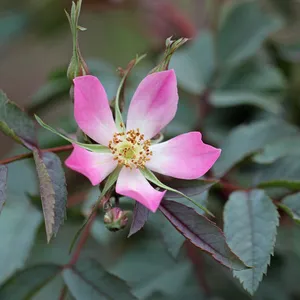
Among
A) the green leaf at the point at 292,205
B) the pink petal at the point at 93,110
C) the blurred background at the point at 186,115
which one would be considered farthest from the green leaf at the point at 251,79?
the pink petal at the point at 93,110

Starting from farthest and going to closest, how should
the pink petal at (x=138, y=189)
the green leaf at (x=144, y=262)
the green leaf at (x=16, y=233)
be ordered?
the green leaf at (x=144, y=262)
the green leaf at (x=16, y=233)
the pink petal at (x=138, y=189)

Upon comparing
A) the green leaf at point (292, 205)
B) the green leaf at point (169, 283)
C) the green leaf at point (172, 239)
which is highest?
the green leaf at point (172, 239)

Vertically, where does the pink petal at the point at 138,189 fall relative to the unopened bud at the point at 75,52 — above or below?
below

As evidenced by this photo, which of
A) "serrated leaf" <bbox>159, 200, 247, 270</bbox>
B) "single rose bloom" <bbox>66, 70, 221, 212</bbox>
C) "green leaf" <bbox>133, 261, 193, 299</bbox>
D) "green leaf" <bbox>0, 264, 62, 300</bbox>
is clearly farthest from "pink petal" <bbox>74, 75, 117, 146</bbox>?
"green leaf" <bbox>133, 261, 193, 299</bbox>

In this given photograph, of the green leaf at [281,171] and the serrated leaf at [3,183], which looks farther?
the green leaf at [281,171]

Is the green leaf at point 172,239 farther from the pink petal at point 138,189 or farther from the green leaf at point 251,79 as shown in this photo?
the green leaf at point 251,79

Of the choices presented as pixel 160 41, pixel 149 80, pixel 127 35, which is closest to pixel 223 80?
pixel 160 41
